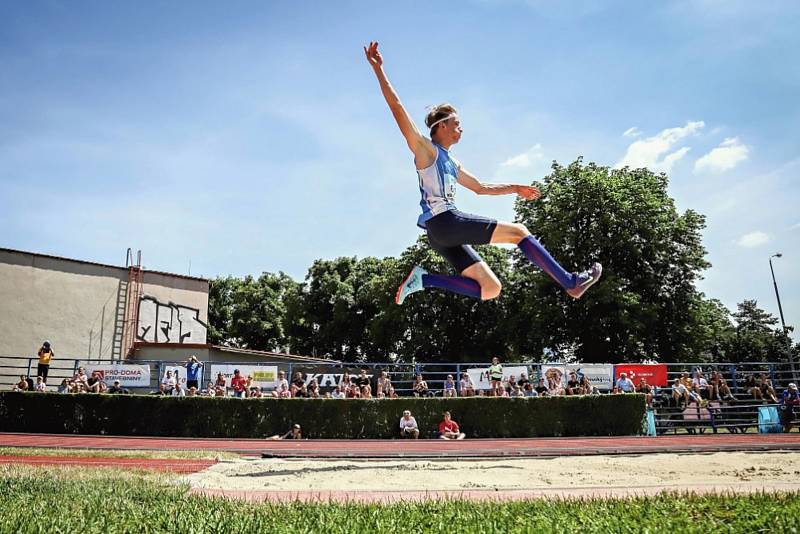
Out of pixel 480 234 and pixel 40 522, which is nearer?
pixel 40 522

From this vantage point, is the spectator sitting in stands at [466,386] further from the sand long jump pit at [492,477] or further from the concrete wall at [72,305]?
the concrete wall at [72,305]

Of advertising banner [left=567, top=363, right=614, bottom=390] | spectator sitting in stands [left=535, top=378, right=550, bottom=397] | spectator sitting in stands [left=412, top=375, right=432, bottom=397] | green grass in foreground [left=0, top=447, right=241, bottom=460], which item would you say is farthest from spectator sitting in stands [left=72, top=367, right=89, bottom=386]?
advertising banner [left=567, top=363, right=614, bottom=390]

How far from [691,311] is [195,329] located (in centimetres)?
2744

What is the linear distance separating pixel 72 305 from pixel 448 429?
69.4 feet

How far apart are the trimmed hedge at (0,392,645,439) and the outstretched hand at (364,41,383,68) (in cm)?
1295

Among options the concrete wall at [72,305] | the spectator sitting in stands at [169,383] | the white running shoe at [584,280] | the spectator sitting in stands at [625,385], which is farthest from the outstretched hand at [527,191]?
the concrete wall at [72,305]

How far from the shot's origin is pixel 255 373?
21.9 m

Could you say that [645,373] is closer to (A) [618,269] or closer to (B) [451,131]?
(A) [618,269]

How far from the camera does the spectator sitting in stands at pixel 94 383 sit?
19.2 meters

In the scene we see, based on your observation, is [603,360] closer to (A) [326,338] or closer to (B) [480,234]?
(A) [326,338]

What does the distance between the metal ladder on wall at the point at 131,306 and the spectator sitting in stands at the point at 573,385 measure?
21736mm

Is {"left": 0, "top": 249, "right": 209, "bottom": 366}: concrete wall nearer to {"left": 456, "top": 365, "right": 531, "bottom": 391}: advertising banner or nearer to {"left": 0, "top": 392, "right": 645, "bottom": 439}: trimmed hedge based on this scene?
{"left": 0, "top": 392, "right": 645, "bottom": 439}: trimmed hedge

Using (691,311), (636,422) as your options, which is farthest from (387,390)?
(691,311)

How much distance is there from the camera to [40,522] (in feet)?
11.7
